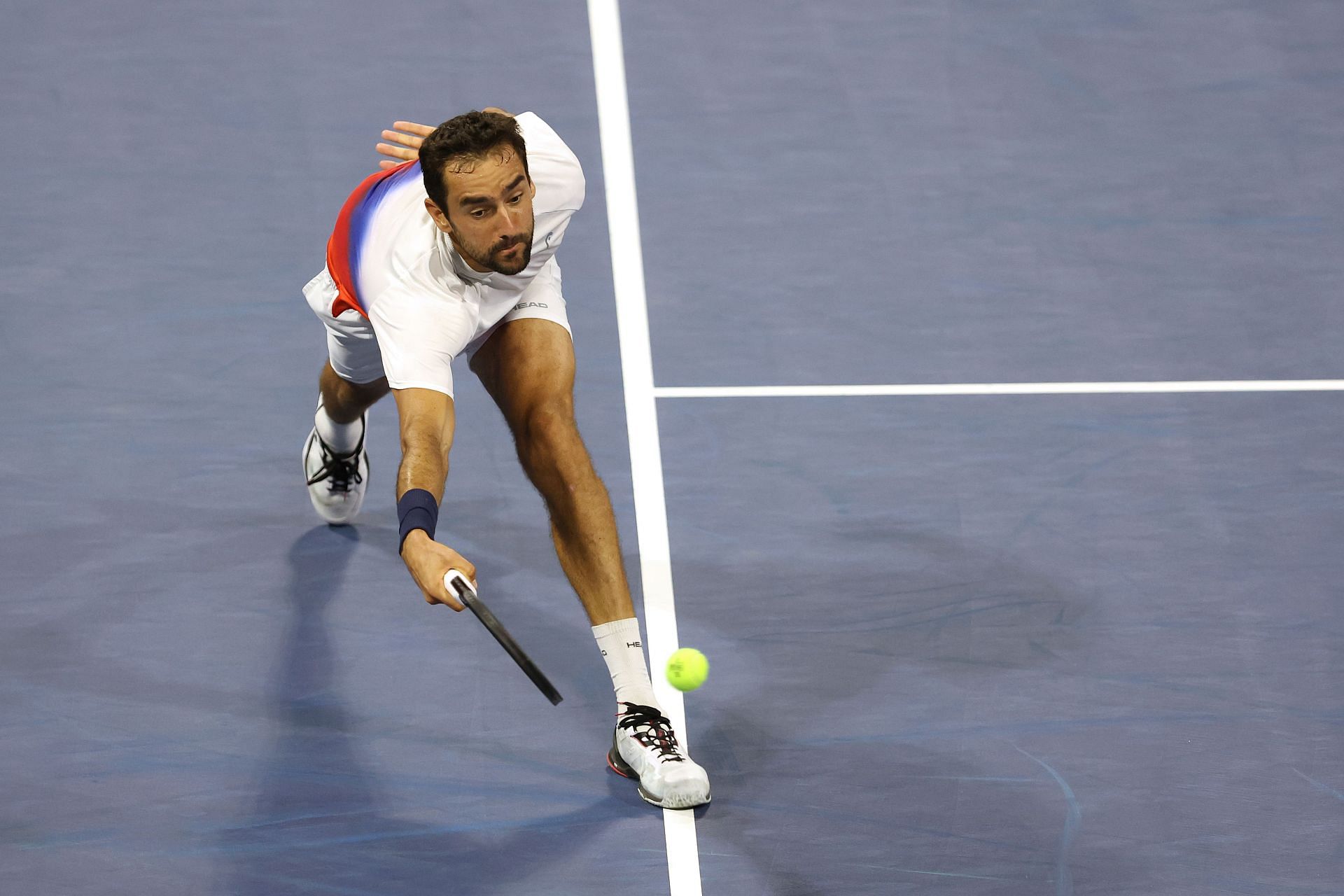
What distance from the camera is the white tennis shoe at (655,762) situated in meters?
4.49

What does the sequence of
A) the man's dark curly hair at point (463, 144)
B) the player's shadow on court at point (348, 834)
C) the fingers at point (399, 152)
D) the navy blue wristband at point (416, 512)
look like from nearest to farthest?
the navy blue wristband at point (416, 512)
the player's shadow on court at point (348, 834)
the man's dark curly hair at point (463, 144)
the fingers at point (399, 152)

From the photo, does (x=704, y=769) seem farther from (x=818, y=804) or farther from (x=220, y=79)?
(x=220, y=79)

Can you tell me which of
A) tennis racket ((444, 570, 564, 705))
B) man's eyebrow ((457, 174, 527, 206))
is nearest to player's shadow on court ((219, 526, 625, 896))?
tennis racket ((444, 570, 564, 705))

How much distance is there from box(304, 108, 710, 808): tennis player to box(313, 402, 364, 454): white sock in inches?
10.9

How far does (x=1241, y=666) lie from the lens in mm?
5020

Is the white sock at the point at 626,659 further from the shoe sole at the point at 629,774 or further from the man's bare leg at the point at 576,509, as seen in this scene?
the shoe sole at the point at 629,774

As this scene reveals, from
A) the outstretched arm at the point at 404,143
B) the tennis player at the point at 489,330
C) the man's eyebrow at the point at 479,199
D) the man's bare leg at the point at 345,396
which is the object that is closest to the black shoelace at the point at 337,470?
the man's bare leg at the point at 345,396

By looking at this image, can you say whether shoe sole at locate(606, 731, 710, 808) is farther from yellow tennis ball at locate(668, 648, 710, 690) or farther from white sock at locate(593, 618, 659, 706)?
yellow tennis ball at locate(668, 648, 710, 690)

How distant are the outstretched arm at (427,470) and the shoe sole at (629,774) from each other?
28.2 inches

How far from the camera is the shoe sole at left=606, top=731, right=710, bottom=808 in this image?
14.8 feet

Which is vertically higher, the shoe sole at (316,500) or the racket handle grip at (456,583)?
the racket handle grip at (456,583)

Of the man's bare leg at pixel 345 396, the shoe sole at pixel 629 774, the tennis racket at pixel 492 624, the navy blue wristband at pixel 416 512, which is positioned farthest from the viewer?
the man's bare leg at pixel 345 396

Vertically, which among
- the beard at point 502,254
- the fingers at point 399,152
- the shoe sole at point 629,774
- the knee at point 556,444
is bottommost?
the shoe sole at point 629,774

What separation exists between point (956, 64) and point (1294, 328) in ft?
7.70
